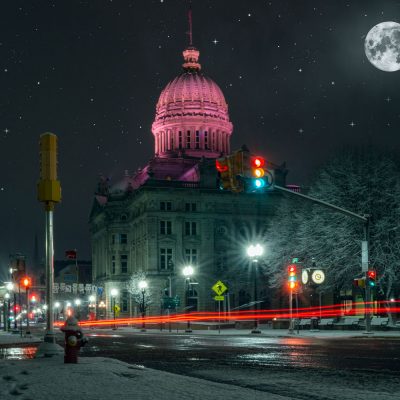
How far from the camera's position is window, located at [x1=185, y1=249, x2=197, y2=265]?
10881 cm

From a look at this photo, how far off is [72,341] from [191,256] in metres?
92.2

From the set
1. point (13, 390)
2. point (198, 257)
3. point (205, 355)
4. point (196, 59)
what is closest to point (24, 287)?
point (205, 355)

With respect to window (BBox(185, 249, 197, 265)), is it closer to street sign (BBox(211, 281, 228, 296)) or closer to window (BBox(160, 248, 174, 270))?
window (BBox(160, 248, 174, 270))

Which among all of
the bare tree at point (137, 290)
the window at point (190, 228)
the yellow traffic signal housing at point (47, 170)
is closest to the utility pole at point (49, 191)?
the yellow traffic signal housing at point (47, 170)

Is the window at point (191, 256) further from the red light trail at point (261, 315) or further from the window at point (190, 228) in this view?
the red light trail at point (261, 315)

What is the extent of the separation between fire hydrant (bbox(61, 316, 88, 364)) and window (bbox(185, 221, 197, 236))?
9168cm

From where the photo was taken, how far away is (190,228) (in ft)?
360

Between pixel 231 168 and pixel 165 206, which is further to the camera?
pixel 165 206

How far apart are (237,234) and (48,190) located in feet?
A: 294

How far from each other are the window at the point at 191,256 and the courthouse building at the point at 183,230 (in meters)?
0.14

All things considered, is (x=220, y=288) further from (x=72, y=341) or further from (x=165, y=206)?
(x=165, y=206)

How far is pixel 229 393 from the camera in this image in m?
11.3

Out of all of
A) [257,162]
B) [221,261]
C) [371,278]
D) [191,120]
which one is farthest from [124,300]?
[257,162]

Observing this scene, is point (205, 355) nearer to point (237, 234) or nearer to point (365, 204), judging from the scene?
point (365, 204)
